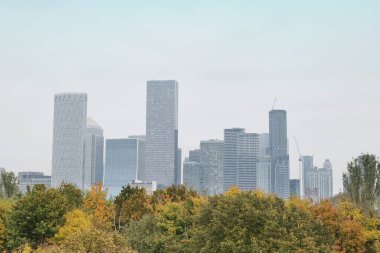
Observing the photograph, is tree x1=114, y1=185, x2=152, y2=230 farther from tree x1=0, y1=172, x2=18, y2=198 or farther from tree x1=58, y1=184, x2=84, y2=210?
tree x1=0, y1=172, x2=18, y2=198

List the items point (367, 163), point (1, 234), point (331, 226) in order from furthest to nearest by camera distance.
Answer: point (367, 163) < point (1, 234) < point (331, 226)

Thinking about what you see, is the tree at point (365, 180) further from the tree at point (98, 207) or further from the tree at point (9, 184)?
the tree at point (9, 184)

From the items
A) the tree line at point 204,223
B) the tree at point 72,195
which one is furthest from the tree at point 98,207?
the tree at point 72,195

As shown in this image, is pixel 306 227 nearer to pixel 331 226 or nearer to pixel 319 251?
pixel 319 251

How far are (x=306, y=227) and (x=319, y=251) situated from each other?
7.47 ft

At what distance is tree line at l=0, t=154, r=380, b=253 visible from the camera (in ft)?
158

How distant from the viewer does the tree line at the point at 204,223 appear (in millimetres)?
48188

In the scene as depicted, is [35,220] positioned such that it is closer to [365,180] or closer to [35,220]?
[35,220]

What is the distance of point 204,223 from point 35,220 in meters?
21.3

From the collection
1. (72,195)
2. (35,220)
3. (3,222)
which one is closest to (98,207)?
(72,195)

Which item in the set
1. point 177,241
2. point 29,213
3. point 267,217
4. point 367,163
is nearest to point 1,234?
point 29,213

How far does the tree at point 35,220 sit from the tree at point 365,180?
38.7 m

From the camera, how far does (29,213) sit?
6406 centimetres

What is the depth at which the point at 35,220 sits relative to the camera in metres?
65.1
